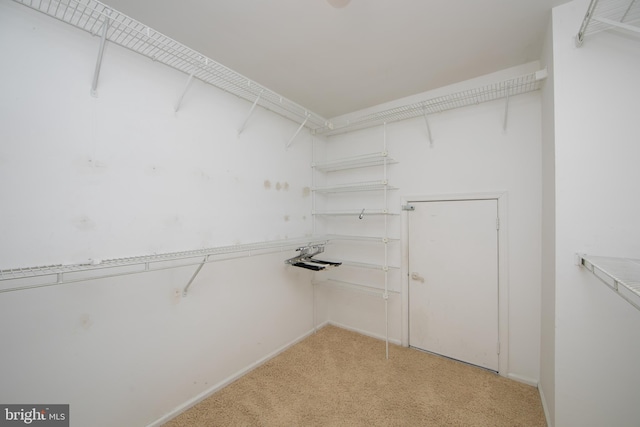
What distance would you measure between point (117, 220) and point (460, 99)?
108 inches

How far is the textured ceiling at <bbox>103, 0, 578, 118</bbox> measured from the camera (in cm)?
143

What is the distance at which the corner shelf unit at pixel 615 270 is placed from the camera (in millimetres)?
910

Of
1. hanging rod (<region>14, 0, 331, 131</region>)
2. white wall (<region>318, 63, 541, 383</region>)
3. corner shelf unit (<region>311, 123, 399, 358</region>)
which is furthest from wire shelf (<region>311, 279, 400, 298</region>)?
hanging rod (<region>14, 0, 331, 131</region>)

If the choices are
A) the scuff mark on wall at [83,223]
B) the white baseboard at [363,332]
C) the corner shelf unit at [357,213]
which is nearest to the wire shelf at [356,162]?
the corner shelf unit at [357,213]

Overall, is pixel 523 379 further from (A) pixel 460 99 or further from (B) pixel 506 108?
(A) pixel 460 99

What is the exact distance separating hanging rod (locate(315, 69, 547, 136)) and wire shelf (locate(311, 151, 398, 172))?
15.2 inches

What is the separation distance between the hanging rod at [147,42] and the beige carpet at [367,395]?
2.39 metres

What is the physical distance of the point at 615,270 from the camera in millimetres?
1100

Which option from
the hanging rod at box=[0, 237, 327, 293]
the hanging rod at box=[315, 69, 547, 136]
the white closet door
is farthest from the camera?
the white closet door

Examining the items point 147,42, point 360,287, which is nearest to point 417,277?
point 360,287

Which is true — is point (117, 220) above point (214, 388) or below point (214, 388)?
above

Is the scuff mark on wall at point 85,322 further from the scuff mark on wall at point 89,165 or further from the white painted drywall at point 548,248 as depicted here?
the white painted drywall at point 548,248

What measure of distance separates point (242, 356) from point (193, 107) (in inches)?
83.4

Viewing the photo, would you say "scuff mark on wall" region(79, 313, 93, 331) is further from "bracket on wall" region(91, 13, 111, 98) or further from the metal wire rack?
the metal wire rack
